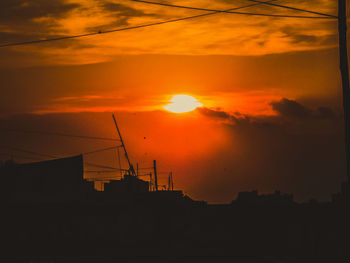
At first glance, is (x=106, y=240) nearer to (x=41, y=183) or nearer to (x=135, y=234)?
(x=135, y=234)

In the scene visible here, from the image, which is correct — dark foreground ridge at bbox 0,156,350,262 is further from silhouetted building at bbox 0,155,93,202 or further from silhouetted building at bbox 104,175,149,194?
silhouetted building at bbox 104,175,149,194

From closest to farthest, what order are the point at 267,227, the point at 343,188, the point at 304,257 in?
the point at 343,188, the point at 304,257, the point at 267,227

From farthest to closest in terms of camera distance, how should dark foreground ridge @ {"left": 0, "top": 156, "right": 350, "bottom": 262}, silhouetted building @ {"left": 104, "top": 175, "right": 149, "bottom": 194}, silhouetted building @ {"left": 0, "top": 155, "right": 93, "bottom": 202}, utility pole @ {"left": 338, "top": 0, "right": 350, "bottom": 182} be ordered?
silhouetted building @ {"left": 104, "top": 175, "right": 149, "bottom": 194} < silhouetted building @ {"left": 0, "top": 155, "right": 93, "bottom": 202} < dark foreground ridge @ {"left": 0, "top": 156, "right": 350, "bottom": 262} < utility pole @ {"left": 338, "top": 0, "right": 350, "bottom": 182}

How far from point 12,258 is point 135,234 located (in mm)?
9724

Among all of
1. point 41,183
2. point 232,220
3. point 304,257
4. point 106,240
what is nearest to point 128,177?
point 41,183

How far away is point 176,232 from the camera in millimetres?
33812

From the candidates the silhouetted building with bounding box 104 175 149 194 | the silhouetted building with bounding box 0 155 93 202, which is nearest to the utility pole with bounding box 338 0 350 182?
the silhouetted building with bounding box 0 155 93 202

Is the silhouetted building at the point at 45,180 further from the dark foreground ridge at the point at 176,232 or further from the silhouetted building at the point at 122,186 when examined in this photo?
the dark foreground ridge at the point at 176,232

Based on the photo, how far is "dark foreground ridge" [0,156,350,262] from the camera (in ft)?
88.2

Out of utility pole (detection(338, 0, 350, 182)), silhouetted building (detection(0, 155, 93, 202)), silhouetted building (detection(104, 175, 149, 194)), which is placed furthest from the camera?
silhouetted building (detection(104, 175, 149, 194))

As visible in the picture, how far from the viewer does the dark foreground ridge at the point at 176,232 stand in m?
26.9

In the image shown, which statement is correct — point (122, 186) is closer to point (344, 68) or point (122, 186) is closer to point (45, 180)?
point (45, 180)

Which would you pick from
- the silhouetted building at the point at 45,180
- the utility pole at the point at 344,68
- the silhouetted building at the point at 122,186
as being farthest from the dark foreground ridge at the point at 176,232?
the silhouetted building at the point at 122,186

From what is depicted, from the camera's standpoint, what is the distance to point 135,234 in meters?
35.3
